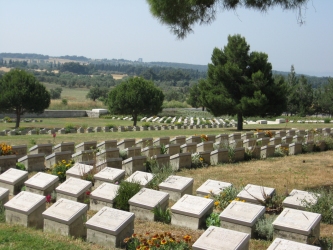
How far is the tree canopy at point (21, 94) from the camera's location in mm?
36375

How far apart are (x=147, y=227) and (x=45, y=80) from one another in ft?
412

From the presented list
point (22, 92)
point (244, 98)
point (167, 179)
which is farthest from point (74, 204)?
point (22, 92)

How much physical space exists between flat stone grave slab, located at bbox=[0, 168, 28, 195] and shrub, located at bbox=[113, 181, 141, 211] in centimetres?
255

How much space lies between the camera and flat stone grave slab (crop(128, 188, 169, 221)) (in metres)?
7.75

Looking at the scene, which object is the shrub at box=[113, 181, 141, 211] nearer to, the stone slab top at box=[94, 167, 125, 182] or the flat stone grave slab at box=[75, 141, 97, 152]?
the stone slab top at box=[94, 167, 125, 182]

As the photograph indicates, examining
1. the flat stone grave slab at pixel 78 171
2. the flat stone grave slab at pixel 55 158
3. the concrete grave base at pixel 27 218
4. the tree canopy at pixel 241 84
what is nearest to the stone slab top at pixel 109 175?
the flat stone grave slab at pixel 78 171

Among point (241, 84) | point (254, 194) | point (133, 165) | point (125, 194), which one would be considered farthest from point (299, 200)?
point (241, 84)

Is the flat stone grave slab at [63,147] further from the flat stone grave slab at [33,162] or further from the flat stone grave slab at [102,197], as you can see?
the flat stone grave slab at [102,197]

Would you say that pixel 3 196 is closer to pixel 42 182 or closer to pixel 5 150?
pixel 42 182

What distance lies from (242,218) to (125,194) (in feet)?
7.25

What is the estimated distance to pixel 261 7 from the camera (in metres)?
10.9

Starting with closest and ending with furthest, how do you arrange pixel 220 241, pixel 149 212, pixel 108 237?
1. pixel 220 241
2. pixel 108 237
3. pixel 149 212

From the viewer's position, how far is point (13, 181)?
9445 millimetres

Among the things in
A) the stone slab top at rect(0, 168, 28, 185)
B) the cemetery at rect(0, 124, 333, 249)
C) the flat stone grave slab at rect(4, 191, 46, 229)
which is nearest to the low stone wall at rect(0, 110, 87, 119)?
Answer: the cemetery at rect(0, 124, 333, 249)
